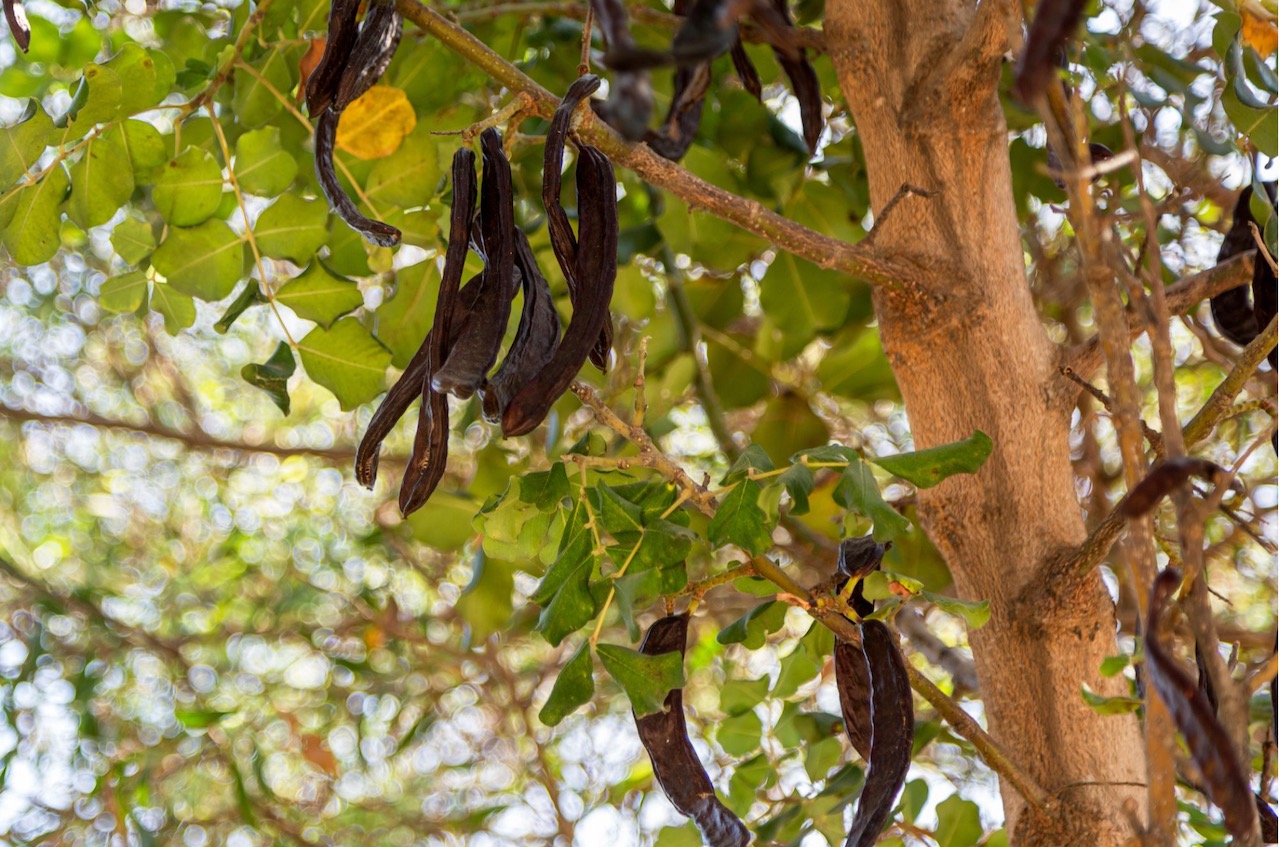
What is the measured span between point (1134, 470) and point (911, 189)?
37 centimetres

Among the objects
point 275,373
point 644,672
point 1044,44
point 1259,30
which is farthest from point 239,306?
point 1259,30

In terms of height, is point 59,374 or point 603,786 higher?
point 603,786

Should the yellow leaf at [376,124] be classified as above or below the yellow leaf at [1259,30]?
below

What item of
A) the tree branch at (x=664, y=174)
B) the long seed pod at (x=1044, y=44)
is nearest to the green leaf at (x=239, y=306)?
the tree branch at (x=664, y=174)

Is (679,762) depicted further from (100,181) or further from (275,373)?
(100,181)

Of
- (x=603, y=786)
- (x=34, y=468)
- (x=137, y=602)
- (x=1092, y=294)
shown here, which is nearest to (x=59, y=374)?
(x=34, y=468)

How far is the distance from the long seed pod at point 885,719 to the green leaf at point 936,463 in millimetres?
85

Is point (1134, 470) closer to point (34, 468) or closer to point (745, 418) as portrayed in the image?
point (745, 418)

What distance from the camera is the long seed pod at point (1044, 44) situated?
38 cm

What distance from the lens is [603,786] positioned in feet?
6.25

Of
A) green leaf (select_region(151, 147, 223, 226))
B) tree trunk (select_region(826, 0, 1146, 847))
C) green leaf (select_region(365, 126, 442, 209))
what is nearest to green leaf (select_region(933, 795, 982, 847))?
tree trunk (select_region(826, 0, 1146, 847))

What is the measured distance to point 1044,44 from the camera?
383 millimetres

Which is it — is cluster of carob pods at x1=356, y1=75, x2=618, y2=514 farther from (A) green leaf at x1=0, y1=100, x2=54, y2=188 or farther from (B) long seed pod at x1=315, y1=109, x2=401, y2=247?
(A) green leaf at x1=0, y1=100, x2=54, y2=188

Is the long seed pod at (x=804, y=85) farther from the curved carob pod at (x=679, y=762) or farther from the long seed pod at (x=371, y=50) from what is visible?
the curved carob pod at (x=679, y=762)
